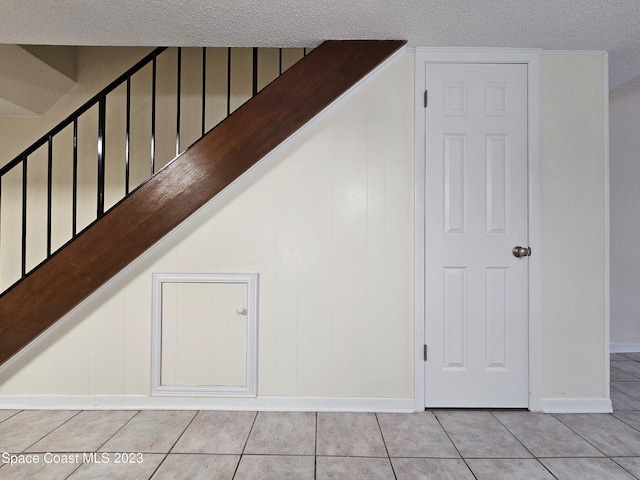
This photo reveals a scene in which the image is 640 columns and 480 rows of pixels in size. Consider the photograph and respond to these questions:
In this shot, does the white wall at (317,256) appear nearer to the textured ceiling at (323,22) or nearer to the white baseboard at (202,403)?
the white baseboard at (202,403)

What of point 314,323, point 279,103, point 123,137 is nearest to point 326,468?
point 314,323

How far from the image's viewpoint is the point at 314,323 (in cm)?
228

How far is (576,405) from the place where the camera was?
226 centimetres

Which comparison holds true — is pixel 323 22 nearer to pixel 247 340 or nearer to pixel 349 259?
pixel 349 259

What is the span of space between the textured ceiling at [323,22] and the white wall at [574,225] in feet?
0.81

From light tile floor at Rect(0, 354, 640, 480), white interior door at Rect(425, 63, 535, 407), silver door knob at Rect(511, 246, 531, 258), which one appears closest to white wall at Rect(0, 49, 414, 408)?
white interior door at Rect(425, 63, 535, 407)

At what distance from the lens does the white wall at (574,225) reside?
89.6 inches

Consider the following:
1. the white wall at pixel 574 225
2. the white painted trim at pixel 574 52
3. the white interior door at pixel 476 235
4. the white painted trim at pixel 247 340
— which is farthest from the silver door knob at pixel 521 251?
the white painted trim at pixel 247 340

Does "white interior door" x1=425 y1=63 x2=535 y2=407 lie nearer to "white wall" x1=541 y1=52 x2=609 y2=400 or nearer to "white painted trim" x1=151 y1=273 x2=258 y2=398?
"white wall" x1=541 y1=52 x2=609 y2=400

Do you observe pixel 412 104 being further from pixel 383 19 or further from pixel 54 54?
pixel 54 54

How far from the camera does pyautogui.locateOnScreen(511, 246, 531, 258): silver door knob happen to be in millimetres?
2258

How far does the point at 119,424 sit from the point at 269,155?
174 cm

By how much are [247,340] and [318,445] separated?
0.72 m

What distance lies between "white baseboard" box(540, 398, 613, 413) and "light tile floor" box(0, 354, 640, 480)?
0.05 m
